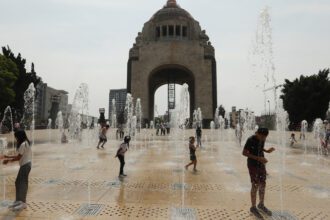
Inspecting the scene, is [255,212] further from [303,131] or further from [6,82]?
[303,131]

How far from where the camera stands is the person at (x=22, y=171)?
598 cm

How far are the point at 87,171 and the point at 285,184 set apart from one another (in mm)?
5853

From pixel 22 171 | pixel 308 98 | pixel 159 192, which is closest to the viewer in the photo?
pixel 22 171

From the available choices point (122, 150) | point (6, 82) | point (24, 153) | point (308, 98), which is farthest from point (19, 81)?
point (308, 98)

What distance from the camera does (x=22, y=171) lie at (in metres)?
6.11

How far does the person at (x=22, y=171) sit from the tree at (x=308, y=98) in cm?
3773

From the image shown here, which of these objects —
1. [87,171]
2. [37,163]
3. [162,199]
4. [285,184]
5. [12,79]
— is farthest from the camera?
[12,79]

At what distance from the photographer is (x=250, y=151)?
5.98 metres

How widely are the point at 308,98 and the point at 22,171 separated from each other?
38.6 meters

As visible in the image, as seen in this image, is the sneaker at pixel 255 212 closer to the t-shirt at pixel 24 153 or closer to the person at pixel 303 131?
the t-shirt at pixel 24 153

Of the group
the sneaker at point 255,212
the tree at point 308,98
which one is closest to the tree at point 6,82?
the sneaker at point 255,212

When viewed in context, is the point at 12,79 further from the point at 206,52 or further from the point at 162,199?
the point at 206,52

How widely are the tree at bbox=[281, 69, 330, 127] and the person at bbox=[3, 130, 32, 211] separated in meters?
37.7

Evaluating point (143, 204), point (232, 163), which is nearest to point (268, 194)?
point (143, 204)
